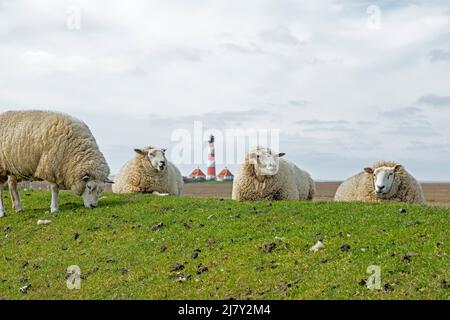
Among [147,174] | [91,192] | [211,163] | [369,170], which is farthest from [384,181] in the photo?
[211,163]

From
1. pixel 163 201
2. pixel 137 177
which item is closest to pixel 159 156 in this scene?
pixel 137 177

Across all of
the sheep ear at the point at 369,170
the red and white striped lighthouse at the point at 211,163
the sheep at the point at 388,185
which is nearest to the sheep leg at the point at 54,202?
the sheep at the point at 388,185

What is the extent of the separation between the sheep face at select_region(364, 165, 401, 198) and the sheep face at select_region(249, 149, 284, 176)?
11.2 feet

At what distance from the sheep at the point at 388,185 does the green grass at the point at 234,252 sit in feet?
11.1

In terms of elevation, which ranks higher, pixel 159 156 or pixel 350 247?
pixel 159 156

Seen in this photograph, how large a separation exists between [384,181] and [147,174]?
31.0 feet

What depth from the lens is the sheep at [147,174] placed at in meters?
23.6

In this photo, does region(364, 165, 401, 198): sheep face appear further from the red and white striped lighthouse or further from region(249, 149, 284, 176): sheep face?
the red and white striped lighthouse

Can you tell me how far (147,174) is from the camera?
23656 mm

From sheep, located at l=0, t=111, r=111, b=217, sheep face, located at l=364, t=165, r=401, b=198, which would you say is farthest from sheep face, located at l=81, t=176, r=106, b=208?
sheep face, located at l=364, t=165, r=401, b=198
